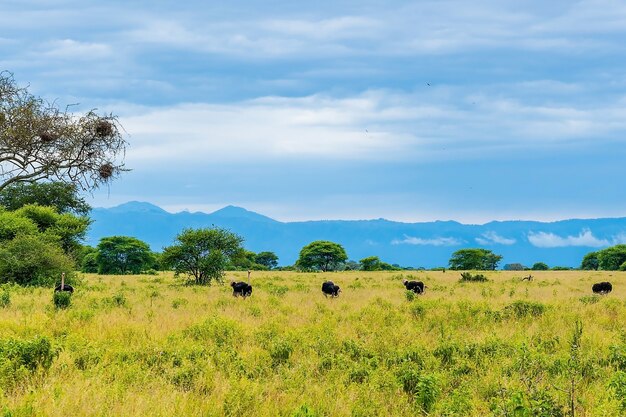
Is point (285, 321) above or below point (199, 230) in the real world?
below

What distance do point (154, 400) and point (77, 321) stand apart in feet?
25.1

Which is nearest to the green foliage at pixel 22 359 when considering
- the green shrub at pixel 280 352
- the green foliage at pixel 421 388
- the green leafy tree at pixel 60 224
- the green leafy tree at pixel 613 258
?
the green shrub at pixel 280 352

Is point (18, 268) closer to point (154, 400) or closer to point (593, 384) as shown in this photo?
point (154, 400)

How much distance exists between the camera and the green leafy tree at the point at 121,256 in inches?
3494

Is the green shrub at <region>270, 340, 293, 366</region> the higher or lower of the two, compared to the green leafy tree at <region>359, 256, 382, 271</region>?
lower

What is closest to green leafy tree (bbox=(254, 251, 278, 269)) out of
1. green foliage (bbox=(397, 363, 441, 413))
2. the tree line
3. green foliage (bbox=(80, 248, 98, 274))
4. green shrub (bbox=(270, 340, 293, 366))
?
green foliage (bbox=(80, 248, 98, 274))

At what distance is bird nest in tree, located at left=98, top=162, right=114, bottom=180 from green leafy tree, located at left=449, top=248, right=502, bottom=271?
106542 millimetres

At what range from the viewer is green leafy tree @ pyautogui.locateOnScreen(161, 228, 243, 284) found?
1432 inches

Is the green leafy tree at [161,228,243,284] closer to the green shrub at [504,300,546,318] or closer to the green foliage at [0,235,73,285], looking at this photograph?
the green foliage at [0,235,73,285]

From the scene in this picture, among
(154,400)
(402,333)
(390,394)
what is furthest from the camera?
(402,333)

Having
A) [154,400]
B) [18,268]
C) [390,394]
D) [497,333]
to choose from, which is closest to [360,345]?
[390,394]

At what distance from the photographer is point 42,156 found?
9703 mm

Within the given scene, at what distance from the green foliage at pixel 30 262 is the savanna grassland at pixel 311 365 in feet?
52.0

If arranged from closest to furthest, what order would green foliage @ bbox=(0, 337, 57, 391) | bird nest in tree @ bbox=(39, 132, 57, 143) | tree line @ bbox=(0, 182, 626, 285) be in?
green foliage @ bbox=(0, 337, 57, 391)
bird nest in tree @ bbox=(39, 132, 57, 143)
tree line @ bbox=(0, 182, 626, 285)
